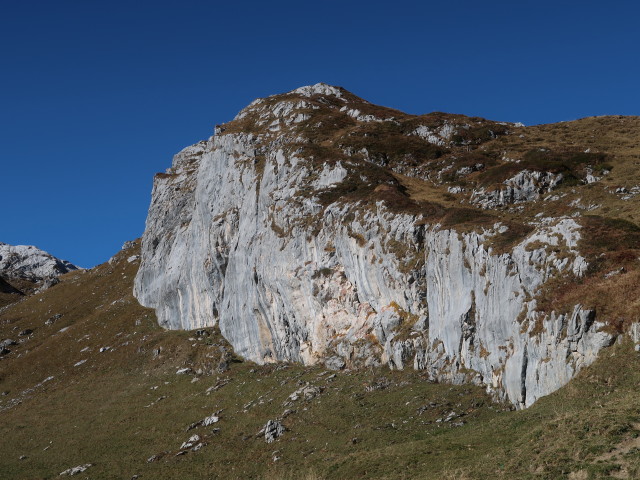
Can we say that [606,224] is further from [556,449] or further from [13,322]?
[13,322]

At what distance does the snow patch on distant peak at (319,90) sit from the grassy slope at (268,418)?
225ft

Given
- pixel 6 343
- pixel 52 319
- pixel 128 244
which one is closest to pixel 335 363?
pixel 6 343

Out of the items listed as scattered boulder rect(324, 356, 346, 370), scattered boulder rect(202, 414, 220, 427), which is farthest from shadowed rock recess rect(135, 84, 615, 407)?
scattered boulder rect(202, 414, 220, 427)

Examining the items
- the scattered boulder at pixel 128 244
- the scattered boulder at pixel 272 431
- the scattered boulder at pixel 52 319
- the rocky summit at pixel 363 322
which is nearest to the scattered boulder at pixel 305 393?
the rocky summit at pixel 363 322

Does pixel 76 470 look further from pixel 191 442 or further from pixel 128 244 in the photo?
pixel 128 244

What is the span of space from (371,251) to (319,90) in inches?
3400

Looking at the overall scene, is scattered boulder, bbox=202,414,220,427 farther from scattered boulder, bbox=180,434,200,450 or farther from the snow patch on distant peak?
the snow patch on distant peak

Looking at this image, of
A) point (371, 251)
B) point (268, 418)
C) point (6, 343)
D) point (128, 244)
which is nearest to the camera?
point (268, 418)

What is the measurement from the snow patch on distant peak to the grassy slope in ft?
225

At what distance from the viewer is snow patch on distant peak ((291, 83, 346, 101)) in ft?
420

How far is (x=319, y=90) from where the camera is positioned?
130 metres

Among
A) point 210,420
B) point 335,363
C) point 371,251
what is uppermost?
point 371,251

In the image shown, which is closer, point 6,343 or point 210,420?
point 210,420

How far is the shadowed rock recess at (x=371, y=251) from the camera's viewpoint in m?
35.3
